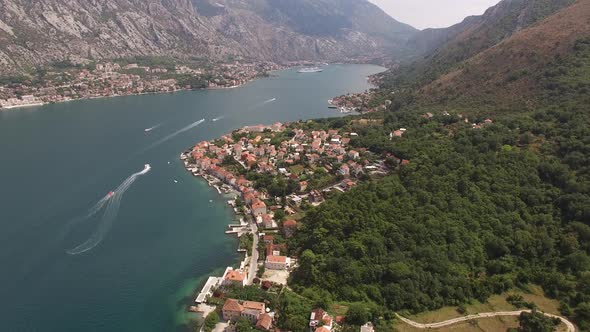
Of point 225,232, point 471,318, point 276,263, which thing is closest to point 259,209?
point 225,232

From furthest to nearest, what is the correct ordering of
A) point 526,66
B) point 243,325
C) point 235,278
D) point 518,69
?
point 518,69
point 526,66
point 235,278
point 243,325

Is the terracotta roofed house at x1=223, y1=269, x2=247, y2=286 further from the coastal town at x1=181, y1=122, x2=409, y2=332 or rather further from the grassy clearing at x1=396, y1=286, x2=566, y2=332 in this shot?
the grassy clearing at x1=396, y1=286, x2=566, y2=332

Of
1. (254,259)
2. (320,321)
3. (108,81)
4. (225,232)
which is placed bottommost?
(225,232)

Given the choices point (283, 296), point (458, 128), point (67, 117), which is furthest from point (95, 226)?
point (67, 117)

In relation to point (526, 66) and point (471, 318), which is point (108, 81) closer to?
point (526, 66)

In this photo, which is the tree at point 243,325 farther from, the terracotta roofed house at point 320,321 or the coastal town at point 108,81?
the coastal town at point 108,81

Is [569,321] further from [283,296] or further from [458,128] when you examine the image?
[458,128]
